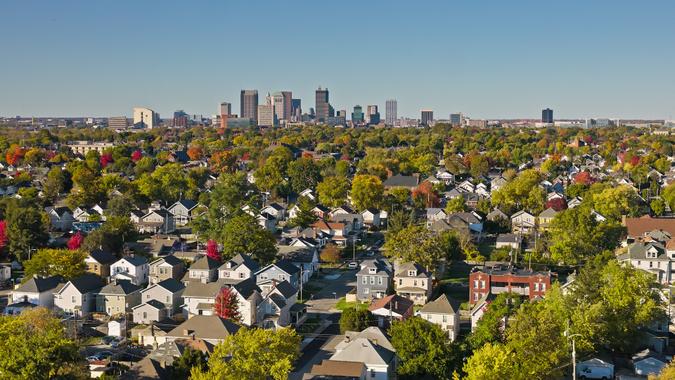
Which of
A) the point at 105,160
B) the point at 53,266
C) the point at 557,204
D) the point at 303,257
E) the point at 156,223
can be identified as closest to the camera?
the point at 53,266

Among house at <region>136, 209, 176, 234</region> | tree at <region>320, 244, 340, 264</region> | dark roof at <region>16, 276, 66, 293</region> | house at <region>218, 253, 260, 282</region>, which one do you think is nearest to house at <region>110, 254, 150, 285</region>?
dark roof at <region>16, 276, 66, 293</region>

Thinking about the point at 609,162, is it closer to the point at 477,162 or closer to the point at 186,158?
the point at 477,162

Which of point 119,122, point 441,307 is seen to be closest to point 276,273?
point 441,307

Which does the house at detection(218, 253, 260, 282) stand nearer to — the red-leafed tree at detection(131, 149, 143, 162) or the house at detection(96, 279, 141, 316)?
the house at detection(96, 279, 141, 316)

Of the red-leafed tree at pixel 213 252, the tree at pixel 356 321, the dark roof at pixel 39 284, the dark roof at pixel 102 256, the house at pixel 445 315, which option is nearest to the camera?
the tree at pixel 356 321

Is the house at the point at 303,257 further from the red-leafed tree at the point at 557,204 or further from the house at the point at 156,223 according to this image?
the red-leafed tree at the point at 557,204

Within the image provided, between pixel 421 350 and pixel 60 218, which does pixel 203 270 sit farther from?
pixel 60 218

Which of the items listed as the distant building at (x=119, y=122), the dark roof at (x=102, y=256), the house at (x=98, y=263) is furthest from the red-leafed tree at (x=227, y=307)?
the distant building at (x=119, y=122)
